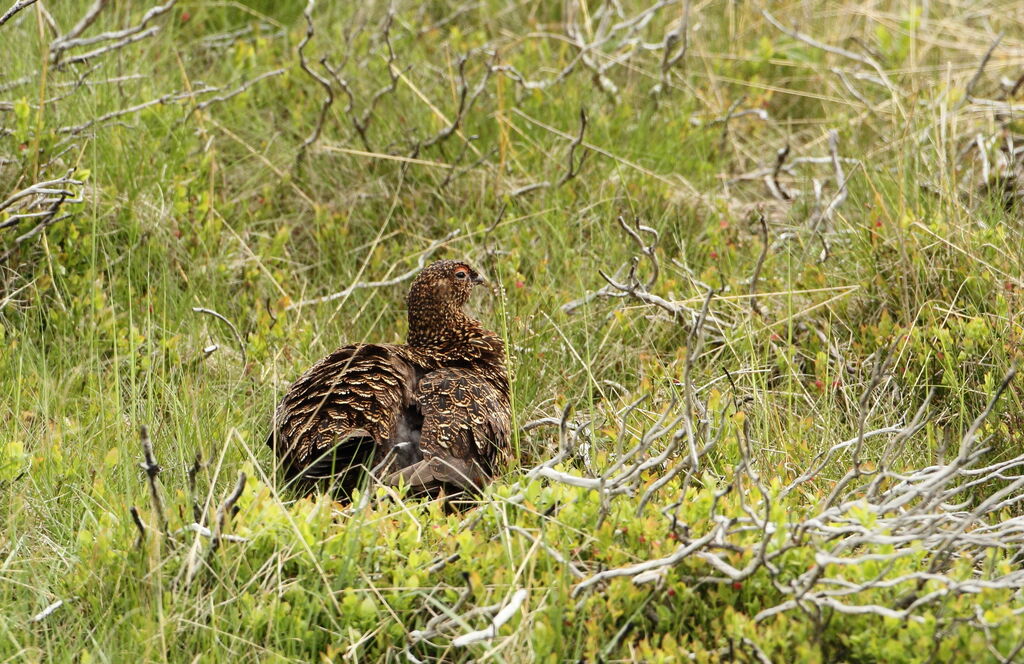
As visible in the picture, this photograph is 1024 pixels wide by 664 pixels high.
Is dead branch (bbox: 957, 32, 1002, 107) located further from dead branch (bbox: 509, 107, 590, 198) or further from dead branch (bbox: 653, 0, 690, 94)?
dead branch (bbox: 509, 107, 590, 198)

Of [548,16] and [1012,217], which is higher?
[548,16]

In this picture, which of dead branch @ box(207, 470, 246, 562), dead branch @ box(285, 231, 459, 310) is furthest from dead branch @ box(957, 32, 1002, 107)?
dead branch @ box(207, 470, 246, 562)

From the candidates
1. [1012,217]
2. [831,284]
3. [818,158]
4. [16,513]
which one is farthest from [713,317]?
[16,513]

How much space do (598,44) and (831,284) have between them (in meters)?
2.06

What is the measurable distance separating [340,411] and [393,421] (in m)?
0.20

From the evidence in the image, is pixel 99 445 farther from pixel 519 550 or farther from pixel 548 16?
pixel 548 16

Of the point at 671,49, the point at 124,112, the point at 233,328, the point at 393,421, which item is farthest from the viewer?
the point at 671,49

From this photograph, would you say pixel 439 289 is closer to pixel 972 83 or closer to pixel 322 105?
pixel 322 105

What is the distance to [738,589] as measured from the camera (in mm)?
3111

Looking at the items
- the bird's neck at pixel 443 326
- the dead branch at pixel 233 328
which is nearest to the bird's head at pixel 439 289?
the bird's neck at pixel 443 326

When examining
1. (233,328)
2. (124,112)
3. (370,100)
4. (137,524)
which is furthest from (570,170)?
(137,524)

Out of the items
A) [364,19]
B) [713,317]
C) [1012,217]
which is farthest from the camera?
[364,19]

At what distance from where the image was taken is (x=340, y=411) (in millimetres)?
3977

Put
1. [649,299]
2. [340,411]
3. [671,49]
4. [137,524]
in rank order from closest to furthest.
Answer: [137,524], [340,411], [649,299], [671,49]
